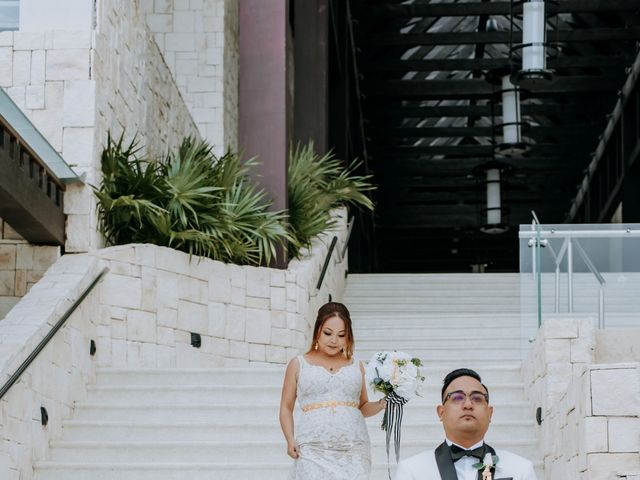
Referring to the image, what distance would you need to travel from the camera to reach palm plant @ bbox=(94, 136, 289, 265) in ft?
37.4

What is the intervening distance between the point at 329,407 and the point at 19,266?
5270 mm

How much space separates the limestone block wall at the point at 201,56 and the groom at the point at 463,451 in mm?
12925

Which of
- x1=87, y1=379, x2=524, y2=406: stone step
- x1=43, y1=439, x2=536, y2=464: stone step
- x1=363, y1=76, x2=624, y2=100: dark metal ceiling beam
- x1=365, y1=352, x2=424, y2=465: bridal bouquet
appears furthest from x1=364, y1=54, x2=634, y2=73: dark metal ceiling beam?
x1=365, y1=352, x2=424, y2=465: bridal bouquet

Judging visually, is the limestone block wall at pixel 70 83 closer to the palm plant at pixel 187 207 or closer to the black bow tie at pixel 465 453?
the palm plant at pixel 187 207

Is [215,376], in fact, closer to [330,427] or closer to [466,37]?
[330,427]

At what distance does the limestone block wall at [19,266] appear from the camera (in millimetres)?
10977

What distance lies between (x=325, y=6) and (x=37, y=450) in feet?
33.8

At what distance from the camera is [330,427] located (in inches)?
249

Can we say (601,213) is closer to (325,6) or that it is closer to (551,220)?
(551,220)

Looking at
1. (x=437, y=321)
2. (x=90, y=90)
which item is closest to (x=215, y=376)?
(x=90, y=90)

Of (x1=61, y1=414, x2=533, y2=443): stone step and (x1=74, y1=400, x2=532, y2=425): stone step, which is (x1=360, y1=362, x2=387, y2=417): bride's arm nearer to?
(x1=61, y1=414, x2=533, y2=443): stone step

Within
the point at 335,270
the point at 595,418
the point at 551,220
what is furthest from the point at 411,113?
the point at 595,418

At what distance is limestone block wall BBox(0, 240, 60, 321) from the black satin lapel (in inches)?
294

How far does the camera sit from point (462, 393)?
4031mm
